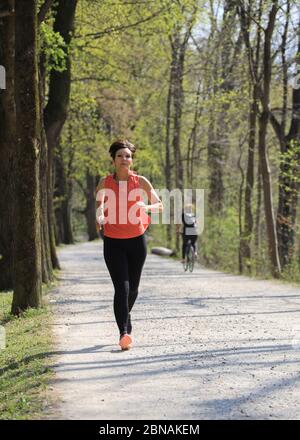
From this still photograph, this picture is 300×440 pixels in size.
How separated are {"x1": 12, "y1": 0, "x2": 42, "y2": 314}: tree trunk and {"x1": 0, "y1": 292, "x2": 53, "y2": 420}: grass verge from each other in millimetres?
798

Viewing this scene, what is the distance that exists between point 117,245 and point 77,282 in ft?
35.5

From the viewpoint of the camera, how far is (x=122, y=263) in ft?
26.9

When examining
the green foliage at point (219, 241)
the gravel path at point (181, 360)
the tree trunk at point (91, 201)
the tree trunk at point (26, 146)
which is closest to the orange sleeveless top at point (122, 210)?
the gravel path at point (181, 360)

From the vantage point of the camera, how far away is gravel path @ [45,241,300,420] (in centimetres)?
585

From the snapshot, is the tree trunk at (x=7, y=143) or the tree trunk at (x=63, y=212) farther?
the tree trunk at (x=63, y=212)

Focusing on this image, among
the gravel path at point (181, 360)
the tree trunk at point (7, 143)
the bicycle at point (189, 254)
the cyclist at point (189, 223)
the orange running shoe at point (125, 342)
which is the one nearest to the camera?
the gravel path at point (181, 360)

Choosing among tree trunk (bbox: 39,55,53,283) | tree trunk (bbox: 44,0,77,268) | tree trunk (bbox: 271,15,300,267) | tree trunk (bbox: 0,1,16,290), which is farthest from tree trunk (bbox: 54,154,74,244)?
tree trunk (bbox: 0,1,16,290)

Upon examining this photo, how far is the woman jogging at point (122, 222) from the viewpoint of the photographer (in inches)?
322

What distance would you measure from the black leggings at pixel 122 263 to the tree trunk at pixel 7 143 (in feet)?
20.3

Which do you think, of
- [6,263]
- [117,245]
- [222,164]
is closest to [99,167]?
[222,164]

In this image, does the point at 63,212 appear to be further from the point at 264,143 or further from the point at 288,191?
the point at 264,143

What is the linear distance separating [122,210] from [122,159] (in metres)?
0.55

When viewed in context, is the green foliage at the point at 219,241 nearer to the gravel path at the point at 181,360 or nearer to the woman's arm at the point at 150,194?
the gravel path at the point at 181,360

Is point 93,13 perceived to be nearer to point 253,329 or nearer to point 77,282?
point 77,282
